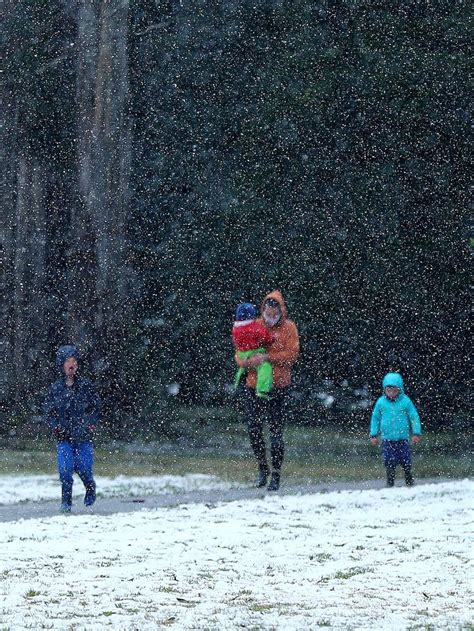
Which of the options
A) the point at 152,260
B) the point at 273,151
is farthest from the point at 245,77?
the point at 152,260

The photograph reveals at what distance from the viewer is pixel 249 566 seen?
10812 mm

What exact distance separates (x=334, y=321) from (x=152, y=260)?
295 centimetres

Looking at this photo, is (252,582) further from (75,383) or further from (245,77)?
(245,77)

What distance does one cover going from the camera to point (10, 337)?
23719 millimetres

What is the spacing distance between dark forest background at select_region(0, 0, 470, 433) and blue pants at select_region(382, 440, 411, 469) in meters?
6.24

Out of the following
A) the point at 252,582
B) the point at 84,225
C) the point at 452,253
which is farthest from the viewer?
the point at 452,253

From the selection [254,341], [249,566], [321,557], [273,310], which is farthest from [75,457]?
[249,566]

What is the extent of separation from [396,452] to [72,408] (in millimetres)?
3829

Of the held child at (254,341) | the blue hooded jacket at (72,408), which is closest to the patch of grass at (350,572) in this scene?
the blue hooded jacket at (72,408)

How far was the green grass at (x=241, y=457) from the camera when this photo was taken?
1848 centimetres

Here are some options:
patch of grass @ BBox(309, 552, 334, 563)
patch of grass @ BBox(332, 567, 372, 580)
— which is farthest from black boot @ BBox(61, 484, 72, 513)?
patch of grass @ BBox(332, 567, 372, 580)

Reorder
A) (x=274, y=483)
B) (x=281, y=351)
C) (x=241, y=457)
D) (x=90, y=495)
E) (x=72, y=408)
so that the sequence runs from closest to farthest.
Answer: (x=72, y=408)
(x=90, y=495)
(x=281, y=351)
(x=274, y=483)
(x=241, y=457)

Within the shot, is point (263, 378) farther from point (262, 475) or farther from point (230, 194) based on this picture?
point (230, 194)

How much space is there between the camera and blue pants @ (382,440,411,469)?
54.7ft
